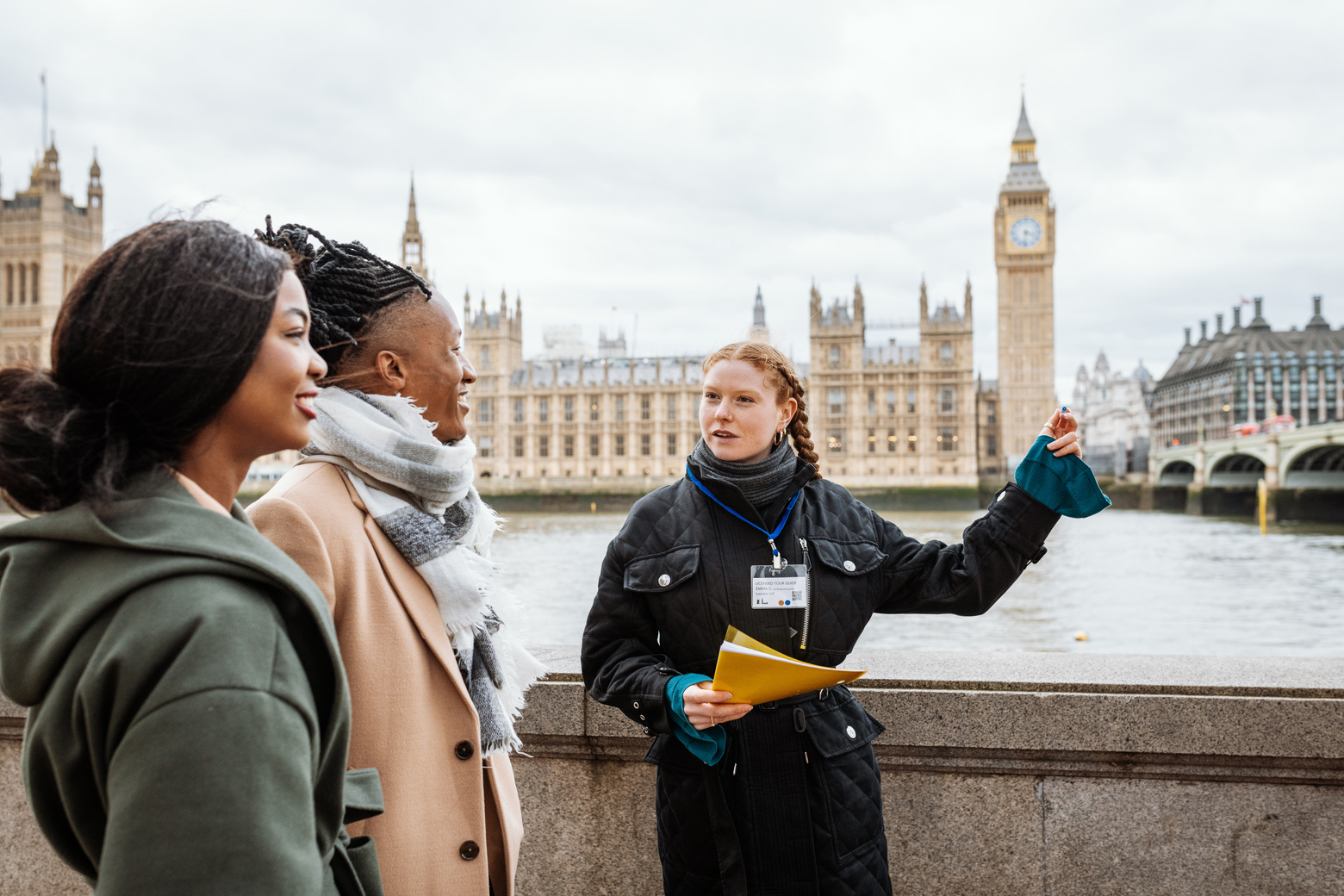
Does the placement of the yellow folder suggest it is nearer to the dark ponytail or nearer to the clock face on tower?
the dark ponytail

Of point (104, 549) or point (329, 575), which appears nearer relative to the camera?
point (104, 549)

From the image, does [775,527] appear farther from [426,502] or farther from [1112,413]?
[1112,413]

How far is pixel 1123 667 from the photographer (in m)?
2.16

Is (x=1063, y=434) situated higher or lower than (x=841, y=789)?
higher

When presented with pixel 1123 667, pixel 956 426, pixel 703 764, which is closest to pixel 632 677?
pixel 703 764

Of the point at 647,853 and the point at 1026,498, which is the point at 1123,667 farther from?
the point at 647,853

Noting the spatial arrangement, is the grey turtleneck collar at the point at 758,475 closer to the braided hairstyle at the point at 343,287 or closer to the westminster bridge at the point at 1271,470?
the braided hairstyle at the point at 343,287

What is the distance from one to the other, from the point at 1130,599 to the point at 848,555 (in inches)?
549

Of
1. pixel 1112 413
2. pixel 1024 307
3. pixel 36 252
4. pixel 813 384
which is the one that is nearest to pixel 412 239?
pixel 36 252

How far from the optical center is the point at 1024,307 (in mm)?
51531

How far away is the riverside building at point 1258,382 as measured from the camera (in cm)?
6184

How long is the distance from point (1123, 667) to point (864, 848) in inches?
39.0

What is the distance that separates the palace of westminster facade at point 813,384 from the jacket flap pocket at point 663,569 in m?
41.2

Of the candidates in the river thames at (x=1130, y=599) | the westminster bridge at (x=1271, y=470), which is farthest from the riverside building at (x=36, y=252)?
the westminster bridge at (x=1271, y=470)
